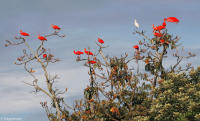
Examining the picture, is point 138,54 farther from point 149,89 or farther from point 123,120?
point 123,120

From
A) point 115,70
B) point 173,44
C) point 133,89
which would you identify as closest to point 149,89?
point 133,89

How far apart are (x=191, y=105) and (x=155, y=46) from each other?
19.4 feet

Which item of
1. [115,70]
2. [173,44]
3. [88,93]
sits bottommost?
[88,93]

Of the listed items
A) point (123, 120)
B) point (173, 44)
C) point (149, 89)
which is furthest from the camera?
point (173, 44)

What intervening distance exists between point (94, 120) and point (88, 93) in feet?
4.76

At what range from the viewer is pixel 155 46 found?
54.5ft

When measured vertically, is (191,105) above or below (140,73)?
below

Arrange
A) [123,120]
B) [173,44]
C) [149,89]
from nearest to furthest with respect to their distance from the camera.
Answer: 1. [123,120]
2. [149,89]
3. [173,44]

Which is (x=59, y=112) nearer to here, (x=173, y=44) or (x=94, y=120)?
(x=94, y=120)

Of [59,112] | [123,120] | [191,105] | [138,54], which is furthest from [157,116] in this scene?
[59,112]

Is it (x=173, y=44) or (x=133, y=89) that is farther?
(x=173, y=44)

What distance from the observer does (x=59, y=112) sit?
16.3m

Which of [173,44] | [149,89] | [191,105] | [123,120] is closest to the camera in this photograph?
[191,105]

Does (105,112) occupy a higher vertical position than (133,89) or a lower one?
lower
